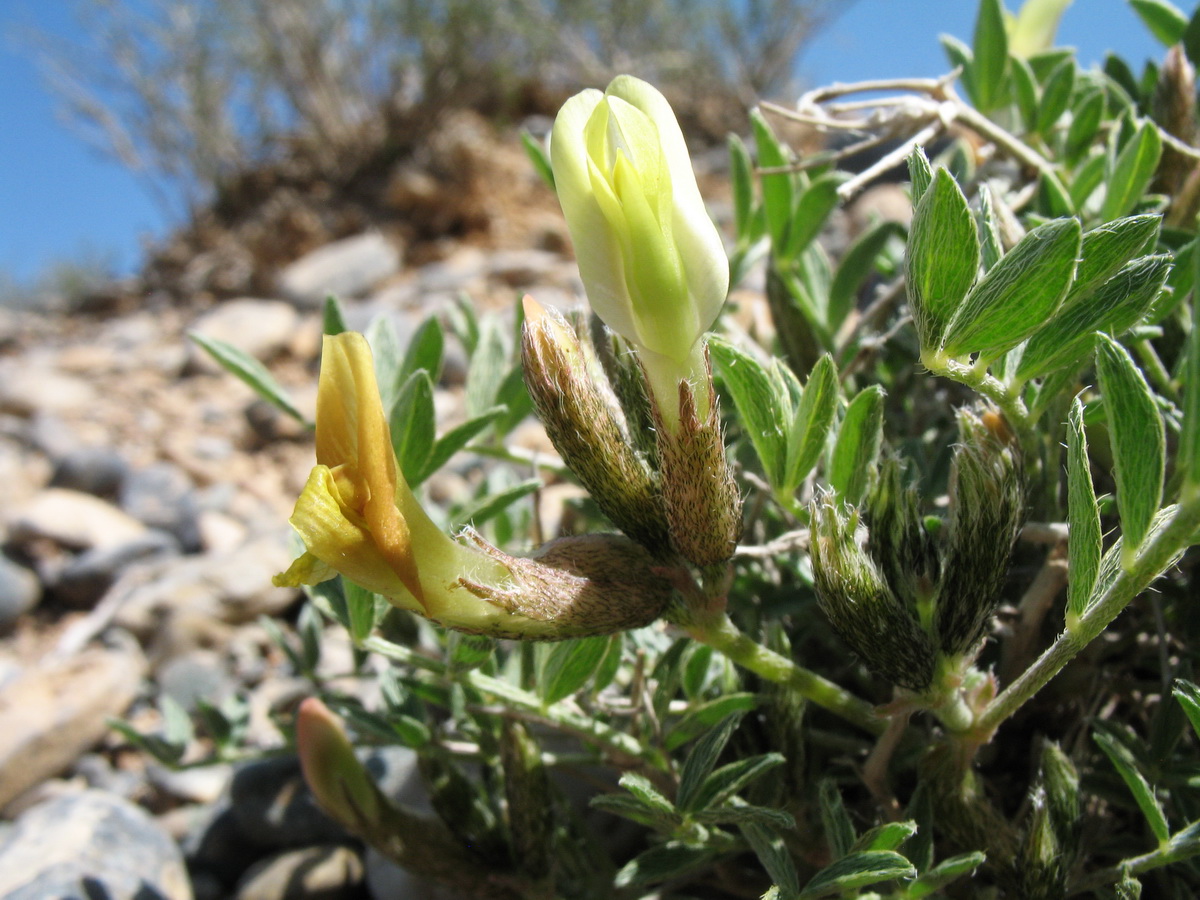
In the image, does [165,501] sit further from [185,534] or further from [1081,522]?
[1081,522]

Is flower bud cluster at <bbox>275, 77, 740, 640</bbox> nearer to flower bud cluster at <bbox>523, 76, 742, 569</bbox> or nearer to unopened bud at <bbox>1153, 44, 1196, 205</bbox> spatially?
flower bud cluster at <bbox>523, 76, 742, 569</bbox>

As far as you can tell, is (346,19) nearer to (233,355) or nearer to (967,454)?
(233,355)

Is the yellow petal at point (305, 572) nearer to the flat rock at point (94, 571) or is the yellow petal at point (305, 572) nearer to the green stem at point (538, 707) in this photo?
the green stem at point (538, 707)

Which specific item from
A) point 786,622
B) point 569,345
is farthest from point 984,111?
point 569,345

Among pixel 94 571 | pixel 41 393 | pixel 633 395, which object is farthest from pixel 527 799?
pixel 41 393

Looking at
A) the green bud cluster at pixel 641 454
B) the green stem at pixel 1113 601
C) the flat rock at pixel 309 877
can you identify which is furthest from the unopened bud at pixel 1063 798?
the flat rock at pixel 309 877

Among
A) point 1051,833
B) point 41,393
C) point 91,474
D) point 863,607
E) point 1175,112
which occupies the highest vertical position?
point 41,393

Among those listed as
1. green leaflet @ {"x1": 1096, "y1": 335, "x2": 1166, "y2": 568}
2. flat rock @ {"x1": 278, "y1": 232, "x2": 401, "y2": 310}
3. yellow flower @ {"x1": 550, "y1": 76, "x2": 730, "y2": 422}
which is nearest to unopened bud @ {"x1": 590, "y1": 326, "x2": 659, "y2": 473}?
→ yellow flower @ {"x1": 550, "y1": 76, "x2": 730, "y2": 422}
